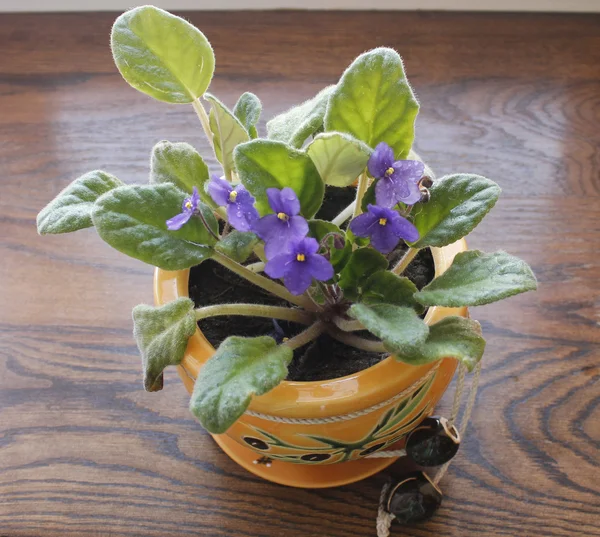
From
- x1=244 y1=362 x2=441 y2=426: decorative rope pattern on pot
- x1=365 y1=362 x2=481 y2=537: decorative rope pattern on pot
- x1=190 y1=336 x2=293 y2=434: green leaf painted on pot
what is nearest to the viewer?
x1=190 y1=336 x2=293 y2=434: green leaf painted on pot

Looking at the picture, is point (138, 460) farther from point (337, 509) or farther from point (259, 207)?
point (259, 207)

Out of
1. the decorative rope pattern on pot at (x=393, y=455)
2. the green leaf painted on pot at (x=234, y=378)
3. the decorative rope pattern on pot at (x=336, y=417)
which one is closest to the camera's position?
the green leaf painted on pot at (x=234, y=378)

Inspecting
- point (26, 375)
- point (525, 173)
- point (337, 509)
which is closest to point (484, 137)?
point (525, 173)

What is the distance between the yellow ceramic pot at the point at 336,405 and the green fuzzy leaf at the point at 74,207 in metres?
0.10

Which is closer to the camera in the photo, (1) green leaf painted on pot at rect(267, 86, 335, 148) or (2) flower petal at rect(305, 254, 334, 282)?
(2) flower petal at rect(305, 254, 334, 282)

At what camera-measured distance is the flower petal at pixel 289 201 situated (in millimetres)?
515

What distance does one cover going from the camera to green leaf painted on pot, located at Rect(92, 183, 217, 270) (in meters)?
0.55

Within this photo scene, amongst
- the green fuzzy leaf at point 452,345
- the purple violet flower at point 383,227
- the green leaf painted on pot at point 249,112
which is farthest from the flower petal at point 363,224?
the green leaf painted on pot at point 249,112

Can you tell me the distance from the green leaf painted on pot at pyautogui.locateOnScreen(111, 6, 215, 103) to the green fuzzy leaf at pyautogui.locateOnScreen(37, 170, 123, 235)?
4.1 inches

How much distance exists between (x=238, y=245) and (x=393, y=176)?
0.14 metres

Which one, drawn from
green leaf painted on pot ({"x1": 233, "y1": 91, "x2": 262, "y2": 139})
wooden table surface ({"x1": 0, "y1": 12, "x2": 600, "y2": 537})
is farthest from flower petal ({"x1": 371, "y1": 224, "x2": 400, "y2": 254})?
wooden table surface ({"x1": 0, "y1": 12, "x2": 600, "y2": 537})

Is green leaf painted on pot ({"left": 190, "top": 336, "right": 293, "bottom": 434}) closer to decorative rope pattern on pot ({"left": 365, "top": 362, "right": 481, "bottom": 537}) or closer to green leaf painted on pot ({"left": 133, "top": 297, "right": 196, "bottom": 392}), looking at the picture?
green leaf painted on pot ({"left": 133, "top": 297, "right": 196, "bottom": 392})

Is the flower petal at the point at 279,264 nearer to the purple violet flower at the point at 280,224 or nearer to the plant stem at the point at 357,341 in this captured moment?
the purple violet flower at the point at 280,224

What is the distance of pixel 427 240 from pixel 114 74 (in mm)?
808
